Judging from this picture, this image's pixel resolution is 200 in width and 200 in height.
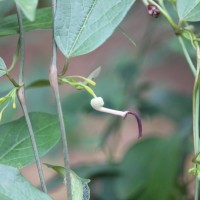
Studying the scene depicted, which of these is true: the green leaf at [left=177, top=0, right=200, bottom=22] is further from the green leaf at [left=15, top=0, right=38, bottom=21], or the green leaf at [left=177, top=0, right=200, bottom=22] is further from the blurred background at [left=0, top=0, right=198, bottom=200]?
the blurred background at [left=0, top=0, right=198, bottom=200]

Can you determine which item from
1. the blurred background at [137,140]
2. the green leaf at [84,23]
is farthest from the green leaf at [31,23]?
the blurred background at [137,140]

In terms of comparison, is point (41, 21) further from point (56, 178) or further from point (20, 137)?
point (56, 178)

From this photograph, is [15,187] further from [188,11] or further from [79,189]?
[188,11]

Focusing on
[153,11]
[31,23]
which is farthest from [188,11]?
[31,23]

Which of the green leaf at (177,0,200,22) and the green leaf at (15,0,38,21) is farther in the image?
the green leaf at (177,0,200,22)

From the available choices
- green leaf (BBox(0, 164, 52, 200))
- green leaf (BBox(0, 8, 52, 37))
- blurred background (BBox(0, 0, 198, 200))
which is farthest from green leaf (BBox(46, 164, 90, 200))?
blurred background (BBox(0, 0, 198, 200))

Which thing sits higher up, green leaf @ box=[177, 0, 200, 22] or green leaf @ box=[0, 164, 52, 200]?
green leaf @ box=[177, 0, 200, 22]

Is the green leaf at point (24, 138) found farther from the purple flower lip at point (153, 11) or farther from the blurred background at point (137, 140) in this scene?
the blurred background at point (137, 140)
